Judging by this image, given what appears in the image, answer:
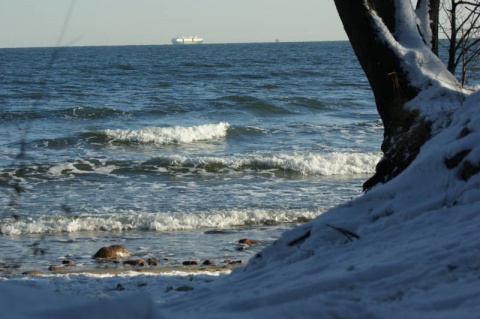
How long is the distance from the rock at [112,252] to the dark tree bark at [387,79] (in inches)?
177

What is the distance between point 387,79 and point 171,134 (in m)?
15.8

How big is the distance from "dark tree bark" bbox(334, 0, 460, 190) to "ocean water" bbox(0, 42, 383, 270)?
97.5 inches

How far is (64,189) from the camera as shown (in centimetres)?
1381

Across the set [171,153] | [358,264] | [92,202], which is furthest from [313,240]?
[171,153]

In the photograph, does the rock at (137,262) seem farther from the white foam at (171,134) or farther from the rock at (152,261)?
the white foam at (171,134)

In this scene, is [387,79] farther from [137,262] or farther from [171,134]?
[171,134]

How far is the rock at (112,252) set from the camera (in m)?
9.03

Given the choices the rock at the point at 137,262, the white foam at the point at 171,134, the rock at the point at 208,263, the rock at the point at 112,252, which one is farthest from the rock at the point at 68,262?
the white foam at the point at 171,134

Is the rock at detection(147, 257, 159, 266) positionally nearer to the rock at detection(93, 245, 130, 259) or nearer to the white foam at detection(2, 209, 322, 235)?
the rock at detection(93, 245, 130, 259)

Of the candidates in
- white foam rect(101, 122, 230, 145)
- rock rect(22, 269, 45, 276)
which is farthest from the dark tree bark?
white foam rect(101, 122, 230, 145)

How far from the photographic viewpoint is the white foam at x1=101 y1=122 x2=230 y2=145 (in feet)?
67.4

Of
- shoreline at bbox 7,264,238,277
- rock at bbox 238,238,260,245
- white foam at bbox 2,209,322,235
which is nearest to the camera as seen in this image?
shoreline at bbox 7,264,238,277

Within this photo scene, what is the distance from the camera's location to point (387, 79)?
5.55 metres

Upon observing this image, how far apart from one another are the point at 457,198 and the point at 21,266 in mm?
6176
